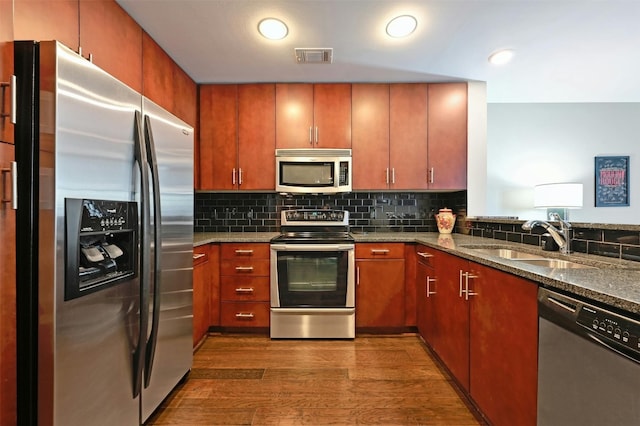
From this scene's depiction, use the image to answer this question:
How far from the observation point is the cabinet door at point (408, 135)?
2.90 metres

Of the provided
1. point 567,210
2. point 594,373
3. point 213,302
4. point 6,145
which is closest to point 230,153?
point 213,302

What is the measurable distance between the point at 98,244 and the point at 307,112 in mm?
2154

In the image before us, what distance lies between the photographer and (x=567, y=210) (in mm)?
3529

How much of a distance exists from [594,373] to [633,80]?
361cm

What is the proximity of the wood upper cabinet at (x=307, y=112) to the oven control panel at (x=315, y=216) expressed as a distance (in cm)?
64

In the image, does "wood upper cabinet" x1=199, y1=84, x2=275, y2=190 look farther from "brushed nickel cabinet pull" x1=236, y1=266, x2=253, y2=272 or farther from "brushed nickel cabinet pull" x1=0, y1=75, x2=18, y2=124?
"brushed nickel cabinet pull" x1=0, y1=75, x2=18, y2=124

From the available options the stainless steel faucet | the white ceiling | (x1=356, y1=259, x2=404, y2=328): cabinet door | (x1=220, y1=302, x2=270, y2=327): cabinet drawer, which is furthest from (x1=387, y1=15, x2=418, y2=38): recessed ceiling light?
(x1=220, y1=302, x2=270, y2=327): cabinet drawer

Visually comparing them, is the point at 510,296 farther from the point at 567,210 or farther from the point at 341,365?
the point at 567,210

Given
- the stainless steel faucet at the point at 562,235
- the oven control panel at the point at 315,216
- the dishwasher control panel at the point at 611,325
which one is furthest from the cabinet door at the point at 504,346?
the oven control panel at the point at 315,216

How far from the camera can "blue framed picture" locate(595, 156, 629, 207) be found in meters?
3.70

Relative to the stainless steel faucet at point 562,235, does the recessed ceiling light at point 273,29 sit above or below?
above

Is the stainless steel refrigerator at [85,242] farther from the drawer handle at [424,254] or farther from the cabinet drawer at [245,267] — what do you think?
the drawer handle at [424,254]

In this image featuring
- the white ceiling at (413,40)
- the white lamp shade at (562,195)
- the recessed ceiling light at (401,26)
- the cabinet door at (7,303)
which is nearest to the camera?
the cabinet door at (7,303)

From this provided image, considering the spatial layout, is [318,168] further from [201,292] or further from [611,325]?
[611,325]
